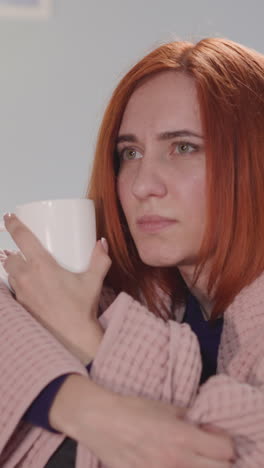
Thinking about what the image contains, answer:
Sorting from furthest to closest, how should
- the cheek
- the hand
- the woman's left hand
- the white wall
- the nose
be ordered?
the white wall < the cheek < the nose < the woman's left hand < the hand

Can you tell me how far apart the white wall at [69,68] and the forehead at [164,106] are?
123 centimetres

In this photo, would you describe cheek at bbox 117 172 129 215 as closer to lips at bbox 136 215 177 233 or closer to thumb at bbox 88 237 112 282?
lips at bbox 136 215 177 233

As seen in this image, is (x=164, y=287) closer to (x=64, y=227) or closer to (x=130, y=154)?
(x=130, y=154)

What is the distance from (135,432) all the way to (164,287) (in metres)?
0.52

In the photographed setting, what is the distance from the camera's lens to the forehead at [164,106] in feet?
2.88

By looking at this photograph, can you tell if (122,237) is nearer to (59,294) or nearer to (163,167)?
(163,167)

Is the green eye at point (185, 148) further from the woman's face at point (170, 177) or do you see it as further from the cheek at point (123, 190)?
the cheek at point (123, 190)

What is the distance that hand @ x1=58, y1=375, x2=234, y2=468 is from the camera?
0.57 metres

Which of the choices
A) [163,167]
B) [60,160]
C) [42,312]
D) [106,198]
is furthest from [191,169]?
[60,160]

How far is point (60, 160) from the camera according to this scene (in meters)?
2.31

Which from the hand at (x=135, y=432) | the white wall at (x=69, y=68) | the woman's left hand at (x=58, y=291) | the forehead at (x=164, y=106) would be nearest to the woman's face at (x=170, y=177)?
the forehead at (x=164, y=106)

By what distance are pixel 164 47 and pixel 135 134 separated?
18 centimetres

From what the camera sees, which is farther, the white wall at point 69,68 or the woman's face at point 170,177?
the white wall at point 69,68

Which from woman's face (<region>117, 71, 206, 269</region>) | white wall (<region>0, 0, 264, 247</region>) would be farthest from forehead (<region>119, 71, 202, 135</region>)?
white wall (<region>0, 0, 264, 247</region>)
